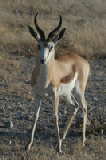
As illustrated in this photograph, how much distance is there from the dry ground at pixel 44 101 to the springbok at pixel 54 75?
299mm

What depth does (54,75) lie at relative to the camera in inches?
192

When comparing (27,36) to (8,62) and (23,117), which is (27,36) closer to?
(8,62)

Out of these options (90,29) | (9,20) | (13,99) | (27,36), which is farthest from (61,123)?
(9,20)

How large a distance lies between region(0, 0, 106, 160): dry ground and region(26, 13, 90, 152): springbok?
0.30 metres

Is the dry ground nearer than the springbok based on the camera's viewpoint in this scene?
No

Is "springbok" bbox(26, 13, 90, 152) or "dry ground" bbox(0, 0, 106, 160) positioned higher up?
"springbok" bbox(26, 13, 90, 152)

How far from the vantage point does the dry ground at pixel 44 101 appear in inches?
199

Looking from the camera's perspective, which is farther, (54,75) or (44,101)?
(44,101)

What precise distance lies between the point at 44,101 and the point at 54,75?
274cm

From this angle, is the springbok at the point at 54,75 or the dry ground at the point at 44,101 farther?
the dry ground at the point at 44,101

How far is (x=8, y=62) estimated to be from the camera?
35.4ft

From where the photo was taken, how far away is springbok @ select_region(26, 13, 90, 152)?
4.64m

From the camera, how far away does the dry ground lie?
5055 millimetres

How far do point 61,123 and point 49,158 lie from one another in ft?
5.46
